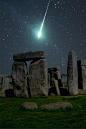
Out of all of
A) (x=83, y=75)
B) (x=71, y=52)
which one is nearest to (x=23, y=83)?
(x=71, y=52)

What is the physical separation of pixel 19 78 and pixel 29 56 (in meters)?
1.65

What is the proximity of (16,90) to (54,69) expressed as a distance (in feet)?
33.5

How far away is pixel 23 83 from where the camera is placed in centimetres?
1241

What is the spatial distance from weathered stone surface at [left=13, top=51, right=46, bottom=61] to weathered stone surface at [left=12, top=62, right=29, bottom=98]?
1.15ft

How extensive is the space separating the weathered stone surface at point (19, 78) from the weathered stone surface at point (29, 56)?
350 millimetres

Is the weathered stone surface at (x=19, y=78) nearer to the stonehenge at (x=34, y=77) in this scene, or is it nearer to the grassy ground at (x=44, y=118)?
the stonehenge at (x=34, y=77)

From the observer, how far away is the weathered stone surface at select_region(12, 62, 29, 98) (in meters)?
12.3

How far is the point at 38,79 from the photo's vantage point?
11.9 metres

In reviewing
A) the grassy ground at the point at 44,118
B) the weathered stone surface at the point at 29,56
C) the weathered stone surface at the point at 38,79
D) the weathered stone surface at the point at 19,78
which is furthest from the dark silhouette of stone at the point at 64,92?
the grassy ground at the point at 44,118

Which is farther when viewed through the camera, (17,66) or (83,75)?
(83,75)

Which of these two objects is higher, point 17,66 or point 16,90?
point 17,66

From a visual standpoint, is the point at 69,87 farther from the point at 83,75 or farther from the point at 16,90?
the point at 83,75

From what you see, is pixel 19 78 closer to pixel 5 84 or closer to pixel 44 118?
pixel 44 118

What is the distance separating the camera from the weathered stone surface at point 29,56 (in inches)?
468
